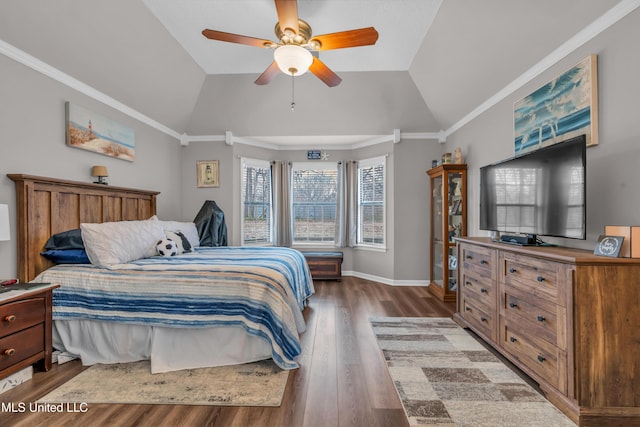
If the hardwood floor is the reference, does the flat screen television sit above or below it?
above

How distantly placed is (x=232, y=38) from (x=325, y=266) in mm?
3770

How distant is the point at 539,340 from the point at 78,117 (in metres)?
4.45

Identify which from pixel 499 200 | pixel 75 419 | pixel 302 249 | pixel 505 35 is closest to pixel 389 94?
pixel 505 35

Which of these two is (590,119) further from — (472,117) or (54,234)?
(54,234)

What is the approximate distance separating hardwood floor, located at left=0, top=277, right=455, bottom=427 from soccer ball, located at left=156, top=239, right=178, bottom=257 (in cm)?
113

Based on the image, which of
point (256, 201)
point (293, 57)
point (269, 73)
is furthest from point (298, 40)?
point (256, 201)

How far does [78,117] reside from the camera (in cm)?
308

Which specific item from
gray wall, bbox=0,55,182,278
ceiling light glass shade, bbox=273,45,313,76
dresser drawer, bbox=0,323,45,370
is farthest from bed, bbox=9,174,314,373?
ceiling light glass shade, bbox=273,45,313,76

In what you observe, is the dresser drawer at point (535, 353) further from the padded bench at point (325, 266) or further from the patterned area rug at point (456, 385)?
the padded bench at point (325, 266)

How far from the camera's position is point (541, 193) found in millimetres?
2307

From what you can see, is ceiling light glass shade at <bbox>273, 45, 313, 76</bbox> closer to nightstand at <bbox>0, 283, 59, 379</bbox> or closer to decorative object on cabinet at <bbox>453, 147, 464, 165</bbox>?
nightstand at <bbox>0, 283, 59, 379</bbox>

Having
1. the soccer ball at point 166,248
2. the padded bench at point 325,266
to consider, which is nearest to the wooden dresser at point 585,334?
the soccer ball at point 166,248

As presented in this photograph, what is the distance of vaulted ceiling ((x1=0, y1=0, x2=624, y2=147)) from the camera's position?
2.54 metres

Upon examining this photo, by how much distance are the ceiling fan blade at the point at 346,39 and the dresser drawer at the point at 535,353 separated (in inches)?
95.0
